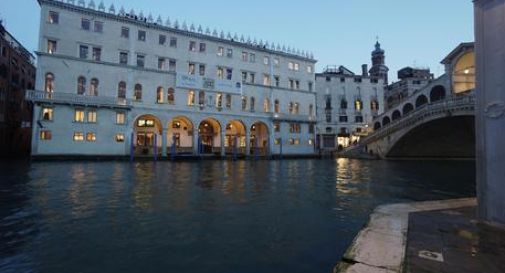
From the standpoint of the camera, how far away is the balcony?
29131mm

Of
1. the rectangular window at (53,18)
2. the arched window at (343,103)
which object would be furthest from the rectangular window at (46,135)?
the arched window at (343,103)

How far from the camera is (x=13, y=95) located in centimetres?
3794

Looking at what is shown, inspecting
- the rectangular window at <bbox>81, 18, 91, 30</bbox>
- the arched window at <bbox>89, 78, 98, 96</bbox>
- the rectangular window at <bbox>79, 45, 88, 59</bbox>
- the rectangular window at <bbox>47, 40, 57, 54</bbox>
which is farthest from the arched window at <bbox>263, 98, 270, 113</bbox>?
the rectangular window at <bbox>47, 40, 57, 54</bbox>

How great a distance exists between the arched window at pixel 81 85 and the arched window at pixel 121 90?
11.1 ft

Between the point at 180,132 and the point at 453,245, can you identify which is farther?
the point at 180,132

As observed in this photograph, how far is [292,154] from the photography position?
1759 inches

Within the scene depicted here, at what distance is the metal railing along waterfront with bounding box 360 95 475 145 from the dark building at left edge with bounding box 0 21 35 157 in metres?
46.0

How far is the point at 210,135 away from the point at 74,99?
17.7 meters

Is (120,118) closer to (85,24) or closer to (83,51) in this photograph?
(83,51)

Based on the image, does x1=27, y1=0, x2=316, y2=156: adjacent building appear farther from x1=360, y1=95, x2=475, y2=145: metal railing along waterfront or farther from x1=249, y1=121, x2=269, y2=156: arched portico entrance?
x1=360, y1=95, x2=475, y2=145: metal railing along waterfront

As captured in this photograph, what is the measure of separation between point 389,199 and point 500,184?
199 inches

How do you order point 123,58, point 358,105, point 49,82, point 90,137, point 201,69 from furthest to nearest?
1. point 358,105
2. point 201,69
3. point 123,58
4. point 90,137
5. point 49,82

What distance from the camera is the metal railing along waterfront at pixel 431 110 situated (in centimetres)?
2660

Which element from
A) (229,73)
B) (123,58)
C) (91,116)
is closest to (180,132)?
(229,73)
